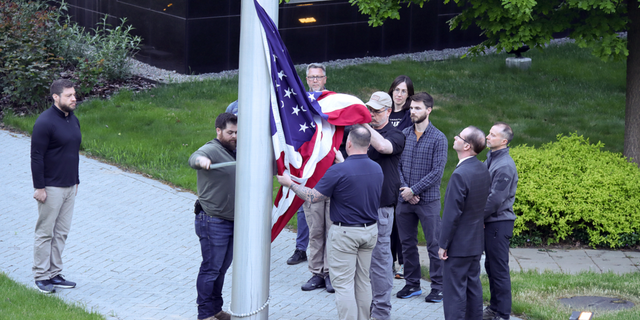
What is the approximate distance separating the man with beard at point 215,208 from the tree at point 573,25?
15.1ft

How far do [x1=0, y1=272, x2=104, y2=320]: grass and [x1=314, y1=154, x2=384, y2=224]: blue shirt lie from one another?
96.3 inches

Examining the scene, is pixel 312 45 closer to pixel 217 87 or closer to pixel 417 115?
pixel 217 87

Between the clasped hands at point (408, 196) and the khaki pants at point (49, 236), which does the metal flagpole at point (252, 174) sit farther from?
the khaki pants at point (49, 236)

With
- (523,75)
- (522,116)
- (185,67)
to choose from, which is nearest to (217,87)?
(185,67)

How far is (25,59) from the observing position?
44.1 ft

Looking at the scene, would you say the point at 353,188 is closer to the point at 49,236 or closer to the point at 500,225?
the point at 500,225

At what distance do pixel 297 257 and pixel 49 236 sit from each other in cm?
282

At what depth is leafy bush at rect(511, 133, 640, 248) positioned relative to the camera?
9.02 meters

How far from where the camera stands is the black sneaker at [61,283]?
693 cm

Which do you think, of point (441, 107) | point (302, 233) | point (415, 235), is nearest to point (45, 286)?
point (302, 233)

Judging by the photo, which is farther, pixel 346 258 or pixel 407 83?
pixel 407 83

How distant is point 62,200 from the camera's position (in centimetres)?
690

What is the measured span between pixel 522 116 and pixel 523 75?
338cm

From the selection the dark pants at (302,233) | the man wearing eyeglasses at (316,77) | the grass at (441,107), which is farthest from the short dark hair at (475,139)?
the grass at (441,107)
